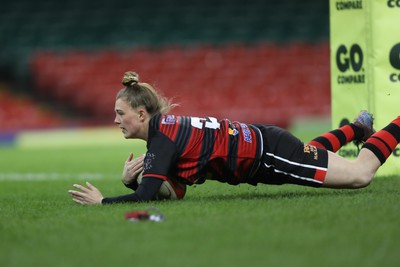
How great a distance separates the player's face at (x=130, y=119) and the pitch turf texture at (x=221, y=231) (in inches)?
23.4

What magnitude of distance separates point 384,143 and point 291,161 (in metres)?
0.75

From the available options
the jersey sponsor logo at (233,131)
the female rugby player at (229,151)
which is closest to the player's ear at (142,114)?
the female rugby player at (229,151)

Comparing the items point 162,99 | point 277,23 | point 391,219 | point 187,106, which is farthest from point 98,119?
→ point 391,219

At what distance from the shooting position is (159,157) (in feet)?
19.2

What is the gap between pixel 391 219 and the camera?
484 centimetres

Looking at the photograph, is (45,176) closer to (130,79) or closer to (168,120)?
(130,79)

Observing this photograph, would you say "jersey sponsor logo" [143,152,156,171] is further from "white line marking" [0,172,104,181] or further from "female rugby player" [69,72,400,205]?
"white line marking" [0,172,104,181]

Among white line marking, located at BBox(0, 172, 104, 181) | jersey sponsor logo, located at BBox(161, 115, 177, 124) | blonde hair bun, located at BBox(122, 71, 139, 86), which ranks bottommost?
white line marking, located at BBox(0, 172, 104, 181)

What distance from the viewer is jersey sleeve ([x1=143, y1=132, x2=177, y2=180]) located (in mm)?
5832

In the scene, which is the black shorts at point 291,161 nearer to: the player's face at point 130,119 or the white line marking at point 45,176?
the player's face at point 130,119

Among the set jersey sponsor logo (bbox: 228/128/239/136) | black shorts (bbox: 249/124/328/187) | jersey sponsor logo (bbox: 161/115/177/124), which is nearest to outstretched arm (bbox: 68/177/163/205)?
jersey sponsor logo (bbox: 161/115/177/124)

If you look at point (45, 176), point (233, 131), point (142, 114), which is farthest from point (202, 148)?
point (45, 176)

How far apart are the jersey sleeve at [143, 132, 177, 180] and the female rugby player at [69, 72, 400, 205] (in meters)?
0.02

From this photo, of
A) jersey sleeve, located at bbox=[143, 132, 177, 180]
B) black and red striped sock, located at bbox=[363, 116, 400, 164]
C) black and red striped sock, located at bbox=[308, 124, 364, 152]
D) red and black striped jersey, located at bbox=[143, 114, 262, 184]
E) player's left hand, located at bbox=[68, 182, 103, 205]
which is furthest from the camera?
black and red striped sock, located at bbox=[308, 124, 364, 152]
